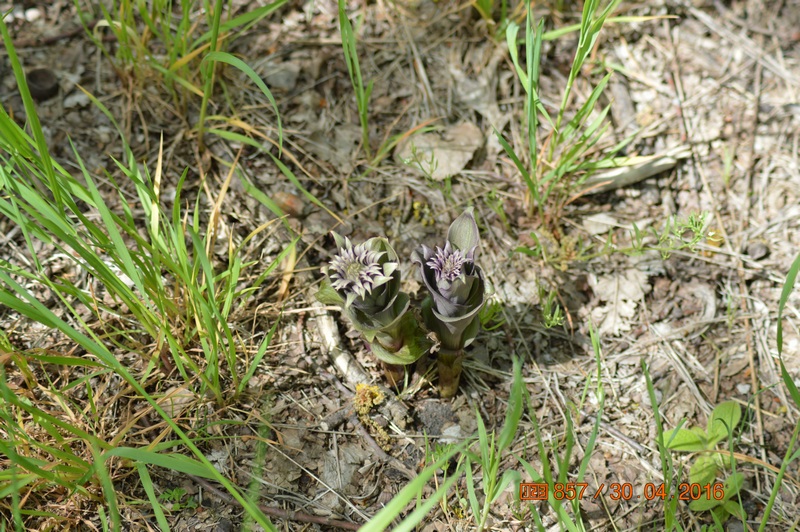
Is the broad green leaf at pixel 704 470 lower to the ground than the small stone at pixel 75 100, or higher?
lower

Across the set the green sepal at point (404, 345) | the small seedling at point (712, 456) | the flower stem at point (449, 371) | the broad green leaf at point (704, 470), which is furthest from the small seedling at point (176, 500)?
the broad green leaf at point (704, 470)

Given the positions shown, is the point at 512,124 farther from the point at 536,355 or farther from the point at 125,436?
the point at 125,436

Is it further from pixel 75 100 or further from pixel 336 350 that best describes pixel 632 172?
pixel 75 100

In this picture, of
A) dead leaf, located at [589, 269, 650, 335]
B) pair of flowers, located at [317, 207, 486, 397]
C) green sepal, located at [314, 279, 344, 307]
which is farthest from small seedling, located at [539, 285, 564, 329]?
green sepal, located at [314, 279, 344, 307]

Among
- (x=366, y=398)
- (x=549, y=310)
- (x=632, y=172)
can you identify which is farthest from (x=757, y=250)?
(x=366, y=398)

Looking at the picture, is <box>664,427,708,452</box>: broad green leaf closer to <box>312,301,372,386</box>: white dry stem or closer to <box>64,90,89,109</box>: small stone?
<box>312,301,372,386</box>: white dry stem
